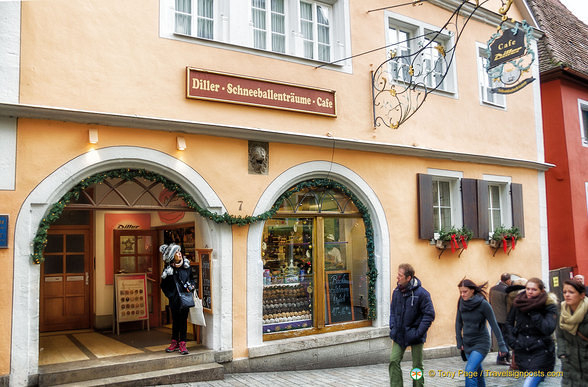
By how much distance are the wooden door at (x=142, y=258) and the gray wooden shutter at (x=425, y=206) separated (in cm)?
518

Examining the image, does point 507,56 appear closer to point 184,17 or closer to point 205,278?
point 184,17

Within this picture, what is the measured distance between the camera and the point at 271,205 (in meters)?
8.37

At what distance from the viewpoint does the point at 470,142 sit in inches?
443

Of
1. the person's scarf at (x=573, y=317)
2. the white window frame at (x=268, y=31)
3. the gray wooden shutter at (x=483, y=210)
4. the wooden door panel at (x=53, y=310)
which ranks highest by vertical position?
the white window frame at (x=268, y=31)

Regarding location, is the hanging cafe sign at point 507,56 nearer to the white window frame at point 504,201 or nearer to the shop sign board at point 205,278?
the white window frame at point 504,201

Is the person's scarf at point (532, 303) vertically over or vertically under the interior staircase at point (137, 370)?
over

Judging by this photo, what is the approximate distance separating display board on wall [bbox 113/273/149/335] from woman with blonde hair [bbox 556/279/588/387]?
7.06 m

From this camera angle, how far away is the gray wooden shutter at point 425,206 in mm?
10055

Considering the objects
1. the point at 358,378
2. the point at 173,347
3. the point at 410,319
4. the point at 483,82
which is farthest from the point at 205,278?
the point at 483,82

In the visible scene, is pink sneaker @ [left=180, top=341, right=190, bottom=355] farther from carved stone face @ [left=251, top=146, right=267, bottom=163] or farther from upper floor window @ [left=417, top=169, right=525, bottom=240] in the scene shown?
upper floor window @ [left=417, top=169, right=525, bottom=240]

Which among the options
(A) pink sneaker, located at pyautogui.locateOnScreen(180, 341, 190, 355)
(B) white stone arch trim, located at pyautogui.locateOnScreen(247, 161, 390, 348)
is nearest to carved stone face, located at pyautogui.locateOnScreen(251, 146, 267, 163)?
(B) white stone arch trim, located at pyautogui.locateOnScreen(247, 161, 390, 348)

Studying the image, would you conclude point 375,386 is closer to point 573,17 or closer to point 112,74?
point 112,74

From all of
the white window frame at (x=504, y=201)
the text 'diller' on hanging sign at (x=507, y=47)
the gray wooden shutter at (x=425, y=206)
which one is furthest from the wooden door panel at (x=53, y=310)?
the white window frame at (x=504, y=201)

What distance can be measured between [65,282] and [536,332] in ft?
26.8
